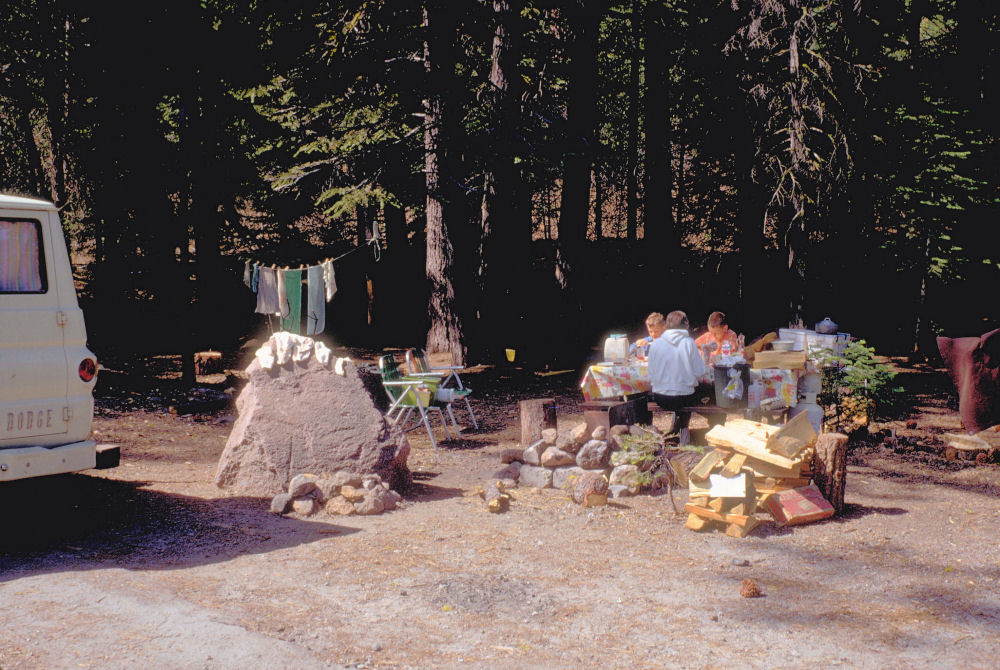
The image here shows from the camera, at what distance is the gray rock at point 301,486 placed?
7.00 metres

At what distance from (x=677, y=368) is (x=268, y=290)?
26.5 feet

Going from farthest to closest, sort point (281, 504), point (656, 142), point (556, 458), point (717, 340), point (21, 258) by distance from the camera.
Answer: point (656, 142), point (717, 340), point (556, 458), point (281, 504), point (21, 258)

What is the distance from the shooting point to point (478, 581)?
552cm

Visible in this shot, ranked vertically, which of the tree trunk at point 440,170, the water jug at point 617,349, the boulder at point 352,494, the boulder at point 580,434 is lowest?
the boulder at point 352,494

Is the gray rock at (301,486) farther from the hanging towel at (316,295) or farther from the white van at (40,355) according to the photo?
the hanging towel at (316,295)

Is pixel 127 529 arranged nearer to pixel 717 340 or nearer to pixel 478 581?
pixel 478 581

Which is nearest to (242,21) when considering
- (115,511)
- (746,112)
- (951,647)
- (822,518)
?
(746,112)

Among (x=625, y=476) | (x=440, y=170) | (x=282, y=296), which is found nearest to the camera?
(x=625, y=476)

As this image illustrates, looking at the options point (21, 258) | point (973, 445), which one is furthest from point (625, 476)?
point (21, 258)

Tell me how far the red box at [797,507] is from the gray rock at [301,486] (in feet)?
11.9

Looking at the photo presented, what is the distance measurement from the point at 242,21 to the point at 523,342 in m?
8.65

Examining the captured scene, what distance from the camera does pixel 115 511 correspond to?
675cm

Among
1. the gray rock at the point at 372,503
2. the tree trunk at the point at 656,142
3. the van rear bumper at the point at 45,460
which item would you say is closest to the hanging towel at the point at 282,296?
the gray rock at the point at 372,503

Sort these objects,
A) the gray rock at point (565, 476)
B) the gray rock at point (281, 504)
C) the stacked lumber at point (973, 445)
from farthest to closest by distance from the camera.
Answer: the stacked lumber at point (973, 445) → the gray rock at point (565, 476) → the gray rock at point (281, 504)
